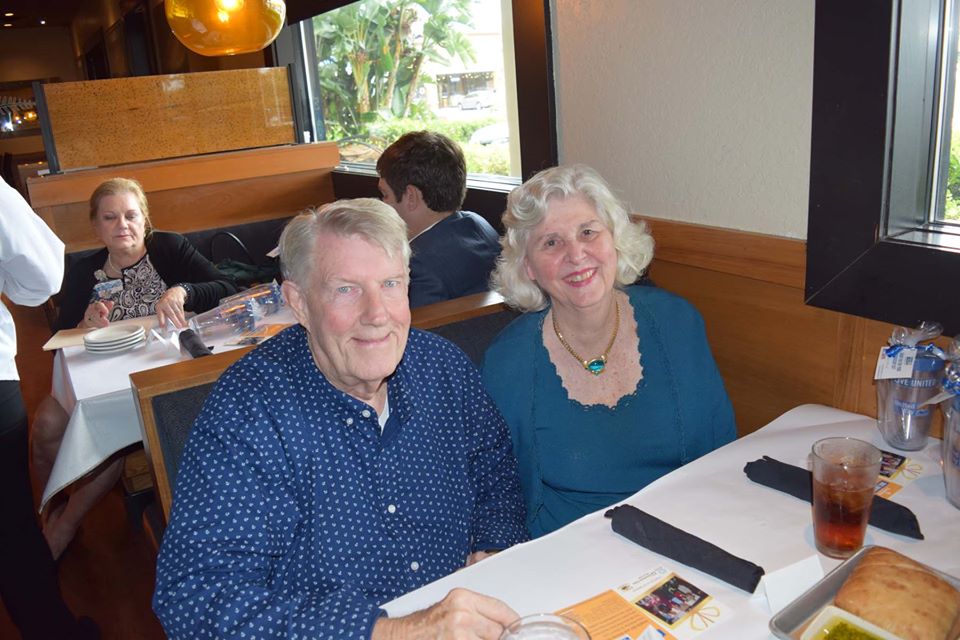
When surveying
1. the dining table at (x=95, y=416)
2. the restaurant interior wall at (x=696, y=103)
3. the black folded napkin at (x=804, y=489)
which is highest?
the restaurant interior wall at (x=696, y=103)

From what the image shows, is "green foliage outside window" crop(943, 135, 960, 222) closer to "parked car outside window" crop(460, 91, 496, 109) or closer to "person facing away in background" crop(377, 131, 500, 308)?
"person facing away in background" crop(377, 131, 500, 308)

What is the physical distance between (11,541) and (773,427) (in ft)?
6.66

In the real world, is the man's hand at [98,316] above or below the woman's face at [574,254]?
below

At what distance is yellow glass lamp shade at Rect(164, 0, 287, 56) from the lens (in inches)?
108

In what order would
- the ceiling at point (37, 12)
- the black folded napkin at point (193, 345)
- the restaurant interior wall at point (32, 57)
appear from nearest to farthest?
the black folded napkin at point (193, 345) < the ceiling at point (37, 12) < the restaurant interior wall at point (32, 57)

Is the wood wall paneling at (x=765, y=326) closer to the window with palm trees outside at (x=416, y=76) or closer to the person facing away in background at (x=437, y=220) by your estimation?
the person facing away in background at (x=437, y=220)

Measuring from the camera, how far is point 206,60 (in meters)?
6.44

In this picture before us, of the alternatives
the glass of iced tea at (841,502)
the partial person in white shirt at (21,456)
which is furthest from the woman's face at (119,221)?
the glass of iced tea at (841,502)

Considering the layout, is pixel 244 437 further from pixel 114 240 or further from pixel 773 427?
pixel 114 240

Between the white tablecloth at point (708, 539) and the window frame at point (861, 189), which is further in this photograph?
the window frame at point (861, 189)

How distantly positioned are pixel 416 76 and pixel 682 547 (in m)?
3.65

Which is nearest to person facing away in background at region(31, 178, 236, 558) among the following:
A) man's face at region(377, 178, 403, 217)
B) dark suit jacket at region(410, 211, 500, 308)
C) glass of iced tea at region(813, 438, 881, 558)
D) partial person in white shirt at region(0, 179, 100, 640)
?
partial person in white shirt at region(0, 179, 100, 640)

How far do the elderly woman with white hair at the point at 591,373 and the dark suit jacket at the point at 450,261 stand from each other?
0.77 metres

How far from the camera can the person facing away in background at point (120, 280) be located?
109 inches
